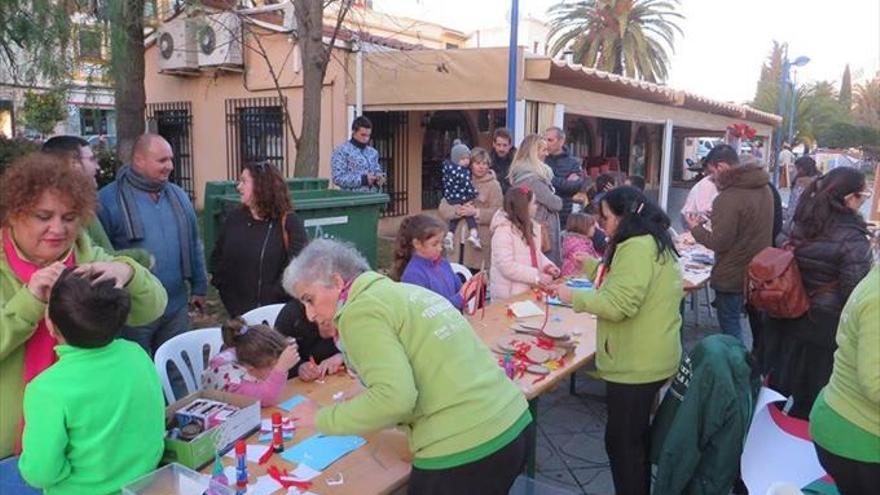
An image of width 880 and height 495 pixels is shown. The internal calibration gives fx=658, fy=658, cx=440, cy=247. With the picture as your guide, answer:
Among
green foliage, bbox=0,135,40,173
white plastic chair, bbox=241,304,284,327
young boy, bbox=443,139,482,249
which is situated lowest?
white plastic chair, bbox=241,304,284,327

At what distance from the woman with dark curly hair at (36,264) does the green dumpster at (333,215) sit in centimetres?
283

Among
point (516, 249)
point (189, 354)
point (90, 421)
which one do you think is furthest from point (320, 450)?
point (516, 249)

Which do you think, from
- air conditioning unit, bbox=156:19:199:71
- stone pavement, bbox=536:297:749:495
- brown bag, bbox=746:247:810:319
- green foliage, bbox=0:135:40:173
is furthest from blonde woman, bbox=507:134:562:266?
air conditioning unit, bbox=156:19:199:71

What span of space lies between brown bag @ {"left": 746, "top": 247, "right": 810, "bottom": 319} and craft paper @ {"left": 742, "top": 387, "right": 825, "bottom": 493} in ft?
1.89

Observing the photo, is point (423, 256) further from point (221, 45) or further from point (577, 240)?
point (221, 45)

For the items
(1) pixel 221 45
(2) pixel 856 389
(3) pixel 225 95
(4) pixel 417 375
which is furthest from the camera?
(3) pixel 225 95

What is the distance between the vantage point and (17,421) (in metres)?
1.97

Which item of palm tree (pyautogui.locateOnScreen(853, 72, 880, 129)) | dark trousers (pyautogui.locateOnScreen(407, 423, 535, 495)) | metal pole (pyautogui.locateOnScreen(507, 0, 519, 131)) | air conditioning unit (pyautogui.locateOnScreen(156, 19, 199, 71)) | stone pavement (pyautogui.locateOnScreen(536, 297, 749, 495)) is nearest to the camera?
dark trousers (pyautogui.locateOnScreen(407, 423, 535, 495))

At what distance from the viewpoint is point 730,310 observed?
464 cm

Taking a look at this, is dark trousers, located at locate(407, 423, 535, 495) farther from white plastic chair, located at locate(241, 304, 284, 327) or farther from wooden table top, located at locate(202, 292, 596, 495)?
white plastic chair, located at locate(241, 304, 284, 327)

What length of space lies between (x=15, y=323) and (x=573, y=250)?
4056 mm

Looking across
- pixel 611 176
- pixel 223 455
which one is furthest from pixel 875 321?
pixel 611 176

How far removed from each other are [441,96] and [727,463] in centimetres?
678

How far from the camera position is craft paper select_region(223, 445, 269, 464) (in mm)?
2084
